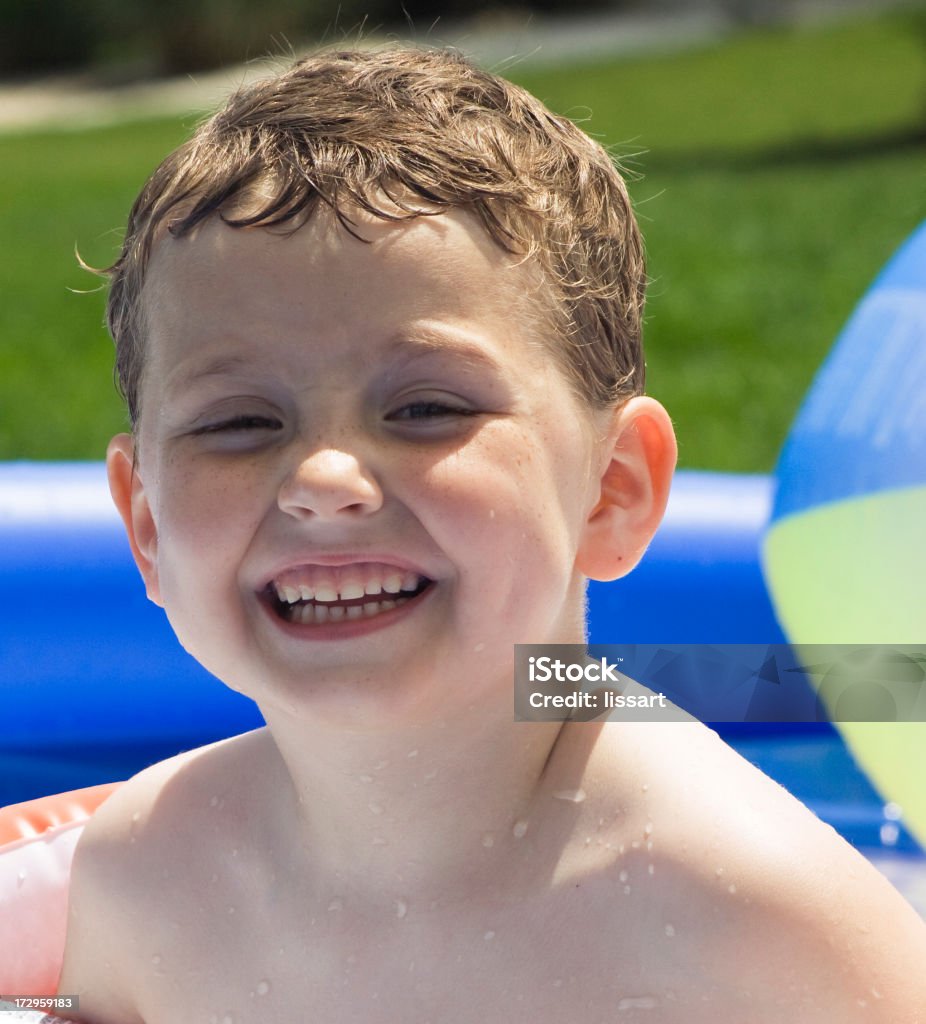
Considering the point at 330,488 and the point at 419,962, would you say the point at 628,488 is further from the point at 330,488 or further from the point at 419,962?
the point at 419,962

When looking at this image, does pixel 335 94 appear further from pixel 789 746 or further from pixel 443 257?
pixel 789 746

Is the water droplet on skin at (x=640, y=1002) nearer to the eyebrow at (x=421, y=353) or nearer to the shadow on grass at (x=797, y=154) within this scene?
the eyebrow at (x=421, y=353)

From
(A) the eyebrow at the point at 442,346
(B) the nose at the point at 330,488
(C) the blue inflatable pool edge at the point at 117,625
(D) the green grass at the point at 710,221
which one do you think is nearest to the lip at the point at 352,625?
(B) the nose at the point at 330,488

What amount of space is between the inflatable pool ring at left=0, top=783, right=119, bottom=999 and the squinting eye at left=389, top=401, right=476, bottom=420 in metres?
1.18

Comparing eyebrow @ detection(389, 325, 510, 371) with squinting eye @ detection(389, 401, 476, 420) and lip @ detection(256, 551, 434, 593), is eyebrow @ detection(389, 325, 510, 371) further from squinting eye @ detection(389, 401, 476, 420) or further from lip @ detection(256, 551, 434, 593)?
lip @ detection(256, 551, 434, 593)

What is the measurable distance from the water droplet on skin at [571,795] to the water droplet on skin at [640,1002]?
0.22 meters

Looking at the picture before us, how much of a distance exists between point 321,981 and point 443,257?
0.87m

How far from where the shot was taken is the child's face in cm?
154

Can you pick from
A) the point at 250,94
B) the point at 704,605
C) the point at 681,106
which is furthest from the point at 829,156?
the point at 250,94

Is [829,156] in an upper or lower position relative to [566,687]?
upper

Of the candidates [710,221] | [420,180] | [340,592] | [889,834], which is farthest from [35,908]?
[710,221]

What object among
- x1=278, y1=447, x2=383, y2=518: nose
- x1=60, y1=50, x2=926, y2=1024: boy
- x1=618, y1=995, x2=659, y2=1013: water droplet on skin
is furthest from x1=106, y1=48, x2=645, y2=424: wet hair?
x1=618, y1=995, x2=659, y2=1013: water droplet on skin

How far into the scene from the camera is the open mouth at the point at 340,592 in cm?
155

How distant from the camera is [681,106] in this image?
14367 millimetres
